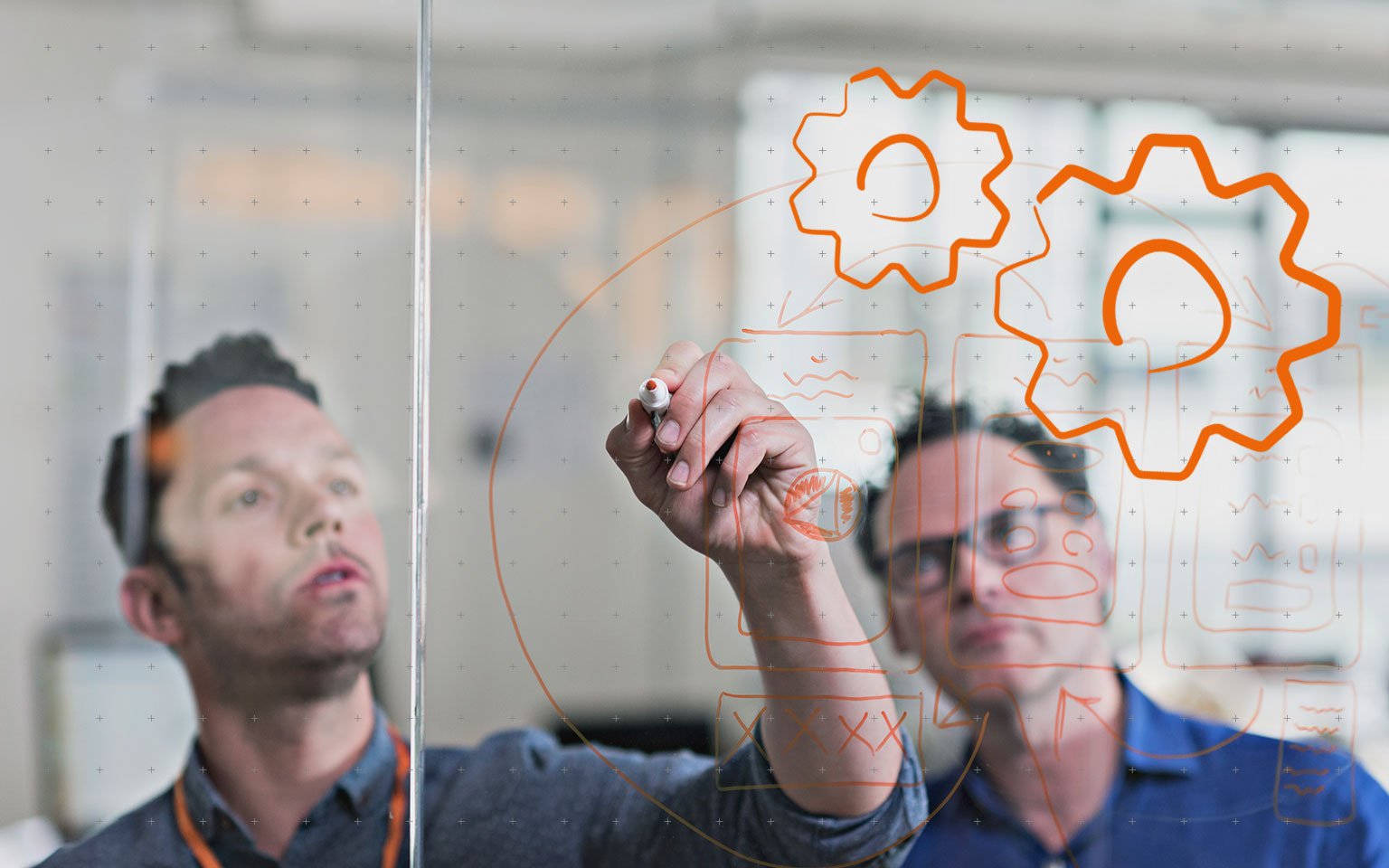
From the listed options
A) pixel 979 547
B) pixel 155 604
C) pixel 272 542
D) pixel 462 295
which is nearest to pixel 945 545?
pixel 979 547

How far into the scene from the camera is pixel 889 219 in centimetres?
107

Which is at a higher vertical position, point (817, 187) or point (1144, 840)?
point (817, 187)

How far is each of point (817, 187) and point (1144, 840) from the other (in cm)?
72

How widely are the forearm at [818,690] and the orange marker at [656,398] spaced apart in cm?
17

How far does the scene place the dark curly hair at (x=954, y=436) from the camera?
3.44 ft

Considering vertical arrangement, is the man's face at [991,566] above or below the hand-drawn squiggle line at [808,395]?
below

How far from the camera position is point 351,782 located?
1.05 metres

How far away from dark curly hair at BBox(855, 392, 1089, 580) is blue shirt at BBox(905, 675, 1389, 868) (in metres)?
0.22

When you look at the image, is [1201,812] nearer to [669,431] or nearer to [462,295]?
[669,431]

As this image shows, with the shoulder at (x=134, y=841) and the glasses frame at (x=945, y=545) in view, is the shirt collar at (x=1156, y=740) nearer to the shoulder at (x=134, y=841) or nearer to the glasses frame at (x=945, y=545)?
the glasses frame at (x=945, y=545)

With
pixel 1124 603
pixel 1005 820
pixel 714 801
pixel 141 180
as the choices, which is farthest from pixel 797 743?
pixel 141 180

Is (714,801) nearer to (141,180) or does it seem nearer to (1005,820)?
(1005,820)

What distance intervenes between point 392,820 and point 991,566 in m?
0.62

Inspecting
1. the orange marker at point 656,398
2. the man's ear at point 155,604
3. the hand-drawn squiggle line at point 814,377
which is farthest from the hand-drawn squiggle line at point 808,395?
the man's ear at point 155,604
